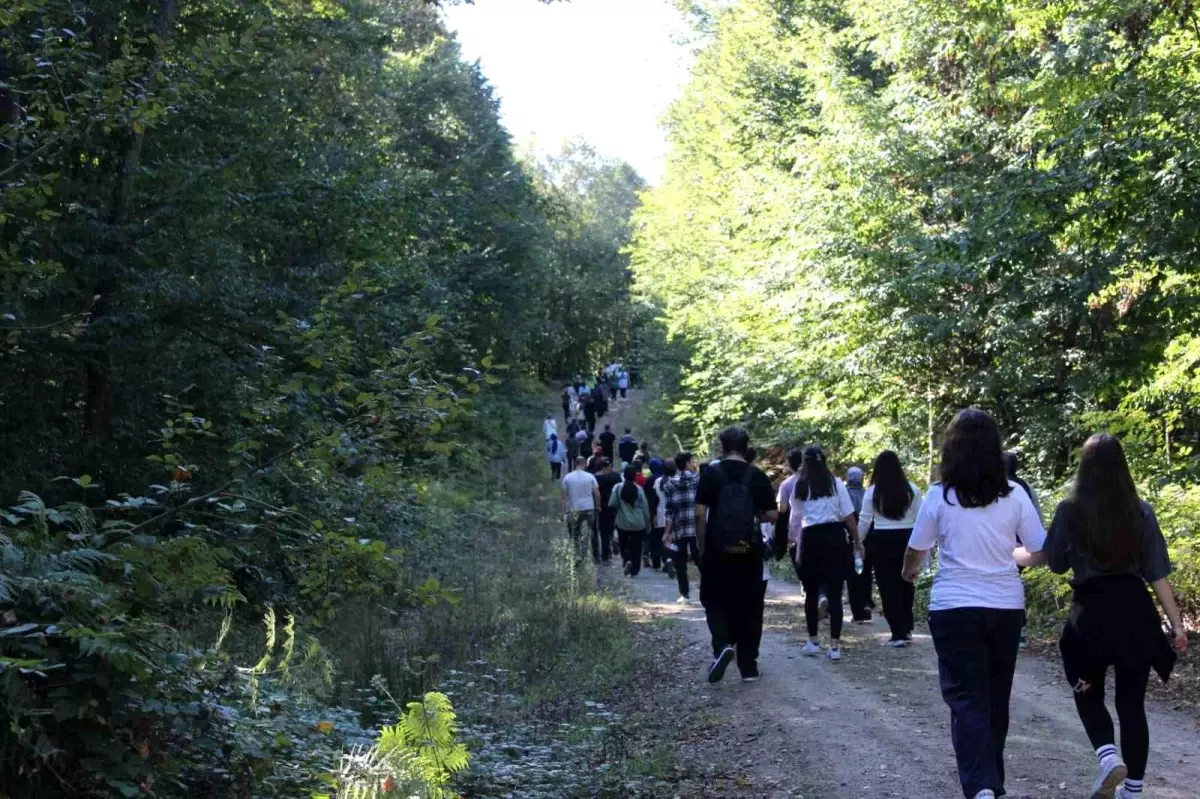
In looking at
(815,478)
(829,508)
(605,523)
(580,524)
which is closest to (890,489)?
(829,508)

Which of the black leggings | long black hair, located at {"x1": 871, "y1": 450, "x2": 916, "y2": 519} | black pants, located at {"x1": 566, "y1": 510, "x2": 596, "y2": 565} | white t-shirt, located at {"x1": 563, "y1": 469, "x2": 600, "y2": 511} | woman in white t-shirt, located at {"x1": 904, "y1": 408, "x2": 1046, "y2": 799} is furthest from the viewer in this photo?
white t-shirt, located at {"x1": 563, "y1": 469, "x2": 600, "y2": 511}

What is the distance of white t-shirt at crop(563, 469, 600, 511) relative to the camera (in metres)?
18.9

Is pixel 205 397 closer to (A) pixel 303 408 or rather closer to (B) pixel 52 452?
(B) pixel 52 452

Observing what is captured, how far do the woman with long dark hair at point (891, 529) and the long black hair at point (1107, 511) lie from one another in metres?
5.22

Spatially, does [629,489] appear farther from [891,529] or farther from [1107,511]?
[1107,511]

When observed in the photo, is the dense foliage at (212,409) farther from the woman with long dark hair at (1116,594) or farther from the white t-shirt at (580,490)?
the woman with long dark hair at (1116,594)

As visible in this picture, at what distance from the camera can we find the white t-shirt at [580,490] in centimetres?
1892

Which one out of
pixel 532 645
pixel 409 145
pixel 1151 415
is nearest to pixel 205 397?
pixel 532 645

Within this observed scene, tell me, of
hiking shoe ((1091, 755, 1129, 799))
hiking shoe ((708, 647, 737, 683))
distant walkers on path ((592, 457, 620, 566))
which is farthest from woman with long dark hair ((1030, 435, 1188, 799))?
distant walkers on path ((592, 457, 620, 566))

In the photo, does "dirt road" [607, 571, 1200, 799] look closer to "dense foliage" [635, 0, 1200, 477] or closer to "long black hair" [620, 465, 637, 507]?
"dense foliage" [635, 0, 1200, 477]

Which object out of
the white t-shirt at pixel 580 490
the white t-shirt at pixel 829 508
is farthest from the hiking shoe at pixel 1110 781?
the white t-shirt at pixel 580 490

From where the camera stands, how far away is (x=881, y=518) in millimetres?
11469

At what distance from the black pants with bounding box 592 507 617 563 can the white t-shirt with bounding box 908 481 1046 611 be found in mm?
14352

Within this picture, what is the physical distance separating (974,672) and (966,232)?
8.58 metres
